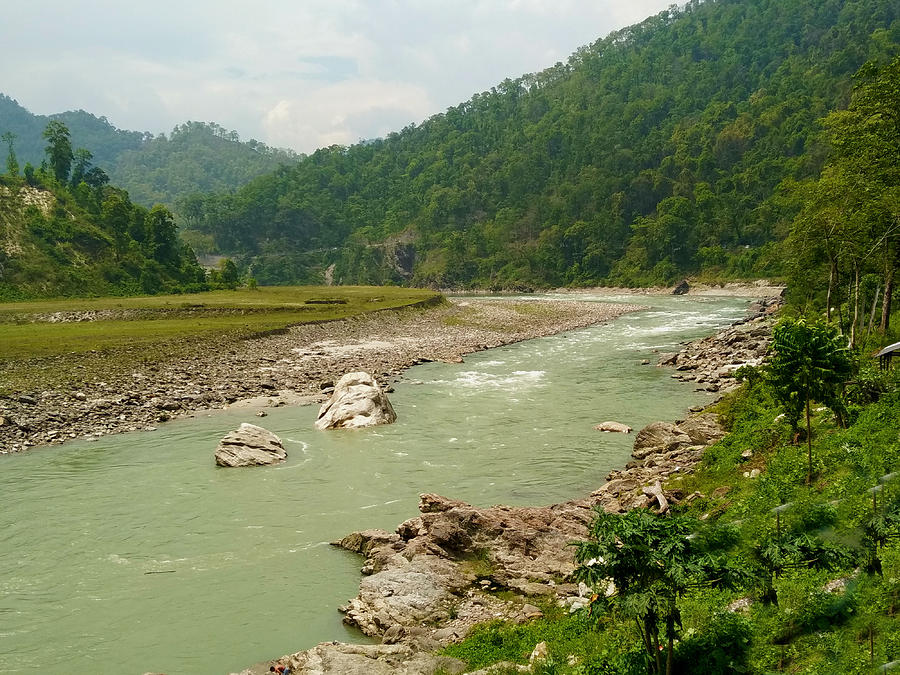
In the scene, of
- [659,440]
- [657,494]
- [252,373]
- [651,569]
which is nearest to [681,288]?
[252,373]

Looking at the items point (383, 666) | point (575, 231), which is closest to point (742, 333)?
point (383, 666)

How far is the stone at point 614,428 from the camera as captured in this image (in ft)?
77.5

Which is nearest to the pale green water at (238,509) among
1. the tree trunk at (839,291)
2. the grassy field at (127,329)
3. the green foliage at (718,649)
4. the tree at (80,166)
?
the green foliage at (718,649)

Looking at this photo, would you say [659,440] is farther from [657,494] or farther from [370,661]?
[370,661]

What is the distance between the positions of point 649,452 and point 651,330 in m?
41.1

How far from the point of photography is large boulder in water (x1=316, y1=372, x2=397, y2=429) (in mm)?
25266

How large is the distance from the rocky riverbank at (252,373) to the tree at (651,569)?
77.3 ft

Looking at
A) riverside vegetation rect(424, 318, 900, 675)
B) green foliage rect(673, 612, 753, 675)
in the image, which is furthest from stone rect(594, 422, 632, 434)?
green foliage rect(673, 612, 753, 675)

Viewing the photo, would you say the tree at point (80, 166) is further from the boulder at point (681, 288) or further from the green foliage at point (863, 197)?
the green foliage at point (863, 197)

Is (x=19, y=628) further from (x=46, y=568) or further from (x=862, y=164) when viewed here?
(x=862, y=164)

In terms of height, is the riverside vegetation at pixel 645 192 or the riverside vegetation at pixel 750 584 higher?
the riverside vegetation at pixel 645 192

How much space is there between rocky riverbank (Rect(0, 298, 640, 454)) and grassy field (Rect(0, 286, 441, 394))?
1287 mm

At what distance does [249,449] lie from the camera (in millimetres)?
20812

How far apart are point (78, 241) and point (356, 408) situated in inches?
3430
